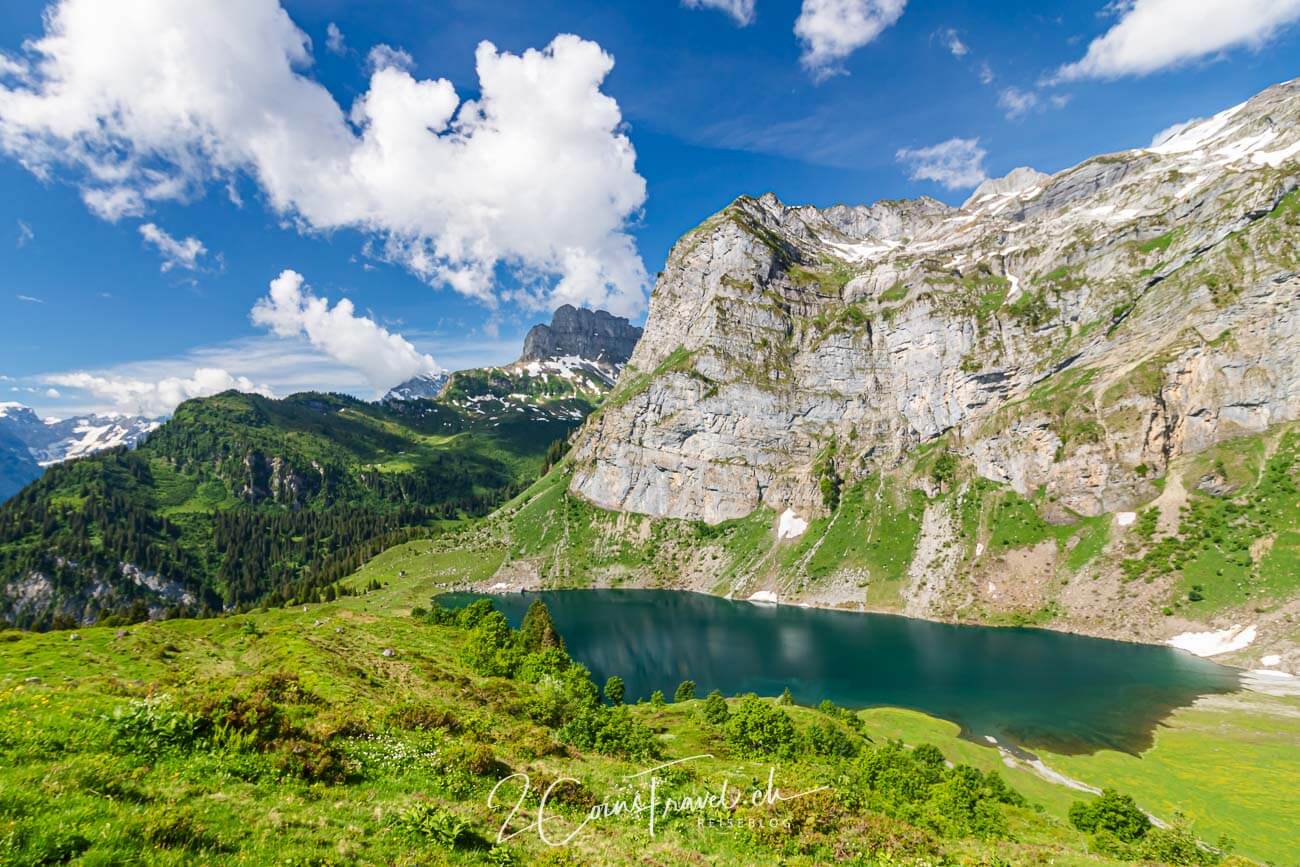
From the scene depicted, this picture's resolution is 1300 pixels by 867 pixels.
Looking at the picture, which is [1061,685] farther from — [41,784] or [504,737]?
[41,784]

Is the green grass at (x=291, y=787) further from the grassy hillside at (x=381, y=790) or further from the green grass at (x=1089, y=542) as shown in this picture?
the green grass at (x=1089, y=542)

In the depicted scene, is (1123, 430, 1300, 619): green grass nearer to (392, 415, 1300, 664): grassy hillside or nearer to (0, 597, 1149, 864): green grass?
(392, 415, 1300, 664): grassy hillside

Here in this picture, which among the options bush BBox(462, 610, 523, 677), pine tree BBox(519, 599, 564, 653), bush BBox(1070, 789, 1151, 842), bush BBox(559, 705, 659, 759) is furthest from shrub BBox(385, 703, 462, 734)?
pine tree BBox(519, 599, 564, 653)

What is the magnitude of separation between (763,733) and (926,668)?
7384 centimetres

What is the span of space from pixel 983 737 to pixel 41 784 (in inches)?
3719

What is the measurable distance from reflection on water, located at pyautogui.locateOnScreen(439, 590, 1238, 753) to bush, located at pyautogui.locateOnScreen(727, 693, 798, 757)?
138 feet

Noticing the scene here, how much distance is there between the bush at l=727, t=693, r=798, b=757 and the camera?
51875 mm

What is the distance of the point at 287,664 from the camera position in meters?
44.4

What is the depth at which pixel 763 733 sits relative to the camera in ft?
173

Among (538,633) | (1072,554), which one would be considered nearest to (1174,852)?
(538,633)

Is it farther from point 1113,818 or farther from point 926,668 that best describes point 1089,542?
point 1113,818

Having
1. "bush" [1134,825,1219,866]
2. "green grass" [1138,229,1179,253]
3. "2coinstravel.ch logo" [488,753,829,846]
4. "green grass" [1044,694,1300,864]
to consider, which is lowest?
"green grass" [1044,694,1300,864]

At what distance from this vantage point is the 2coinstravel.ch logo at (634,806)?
15.9 meters

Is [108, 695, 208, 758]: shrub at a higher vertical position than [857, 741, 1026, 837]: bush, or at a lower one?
higher
